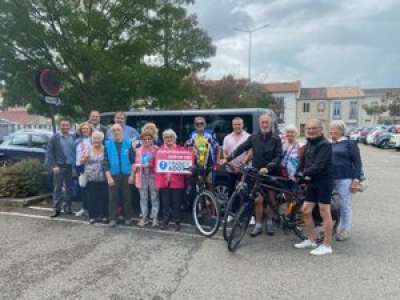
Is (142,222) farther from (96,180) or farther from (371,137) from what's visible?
(371,137)

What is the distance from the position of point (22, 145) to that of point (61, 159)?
15.2 feet

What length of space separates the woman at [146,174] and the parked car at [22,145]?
201 inches

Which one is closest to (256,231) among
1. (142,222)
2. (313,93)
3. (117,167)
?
(142,222)

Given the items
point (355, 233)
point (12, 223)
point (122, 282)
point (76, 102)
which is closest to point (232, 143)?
point (355, 233)

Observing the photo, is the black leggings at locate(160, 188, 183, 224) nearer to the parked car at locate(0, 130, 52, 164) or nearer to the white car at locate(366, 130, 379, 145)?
the parked car at locate(0, 130, 52, 164)

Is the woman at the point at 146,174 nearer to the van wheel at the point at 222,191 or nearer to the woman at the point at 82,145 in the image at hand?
the woman at the point at 82,145

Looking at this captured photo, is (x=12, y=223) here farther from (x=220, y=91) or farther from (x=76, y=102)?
(x=220, y=91)

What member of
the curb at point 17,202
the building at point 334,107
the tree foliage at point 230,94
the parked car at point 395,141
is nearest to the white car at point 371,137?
the parked car at point 395,141

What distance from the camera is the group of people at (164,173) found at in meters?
4.67

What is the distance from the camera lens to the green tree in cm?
772

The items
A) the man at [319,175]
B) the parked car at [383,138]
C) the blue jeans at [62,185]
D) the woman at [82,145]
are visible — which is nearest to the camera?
the man at [319,175]

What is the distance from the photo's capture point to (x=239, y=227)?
15.0ft

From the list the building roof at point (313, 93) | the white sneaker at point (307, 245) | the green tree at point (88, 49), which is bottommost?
the white sneaker at point (307, 245)

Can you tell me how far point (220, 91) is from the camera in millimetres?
28844
